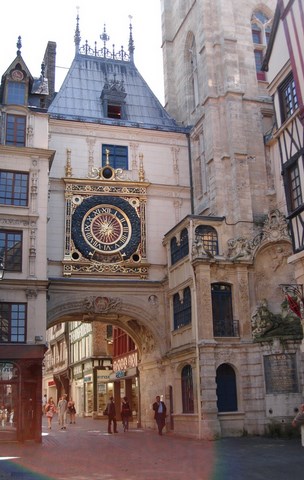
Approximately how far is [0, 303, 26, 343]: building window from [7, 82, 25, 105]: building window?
31.2 feet

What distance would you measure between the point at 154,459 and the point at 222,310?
10.6 m

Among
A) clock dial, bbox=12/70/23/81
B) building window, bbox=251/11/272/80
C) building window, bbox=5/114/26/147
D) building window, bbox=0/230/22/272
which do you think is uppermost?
building window, bbox=251/11/272/80

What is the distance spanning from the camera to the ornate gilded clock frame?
28.8m

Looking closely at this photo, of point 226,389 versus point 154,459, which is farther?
point 226,389

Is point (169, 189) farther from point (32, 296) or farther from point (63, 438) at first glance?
point (63, 438)

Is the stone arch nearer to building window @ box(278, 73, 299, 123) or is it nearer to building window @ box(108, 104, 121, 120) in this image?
building window @ box(108, 104, 121, 120)

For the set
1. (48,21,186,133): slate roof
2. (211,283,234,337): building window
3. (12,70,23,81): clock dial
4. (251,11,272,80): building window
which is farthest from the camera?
(48,21,186,133): slate roof

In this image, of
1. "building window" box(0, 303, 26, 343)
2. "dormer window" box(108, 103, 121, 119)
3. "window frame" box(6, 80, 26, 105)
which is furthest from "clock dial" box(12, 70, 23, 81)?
"building window" box(0, 303, 26, 343)

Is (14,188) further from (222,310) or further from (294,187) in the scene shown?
(294,187)

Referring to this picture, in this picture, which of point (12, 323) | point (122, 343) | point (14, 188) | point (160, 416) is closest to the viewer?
point (12, 323)

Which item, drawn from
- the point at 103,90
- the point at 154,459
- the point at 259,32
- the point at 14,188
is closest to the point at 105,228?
the point at 14,188

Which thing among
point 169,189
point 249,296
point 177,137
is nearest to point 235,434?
point 249,296

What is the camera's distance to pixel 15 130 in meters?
26.8

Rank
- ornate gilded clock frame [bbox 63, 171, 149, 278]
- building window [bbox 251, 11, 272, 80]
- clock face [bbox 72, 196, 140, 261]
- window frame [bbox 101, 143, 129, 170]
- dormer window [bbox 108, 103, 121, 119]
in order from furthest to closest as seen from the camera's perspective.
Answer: dormer window [bbox 108, 103, 121, 119] < building window [bbox 251, 11, 272, 80] < window frame [bbox 101, 143, 129, 170] < clock face [bbox 72, 196, 140, 261] < ornate gilded clock frame [bbox 63, 171, 149, 278]
